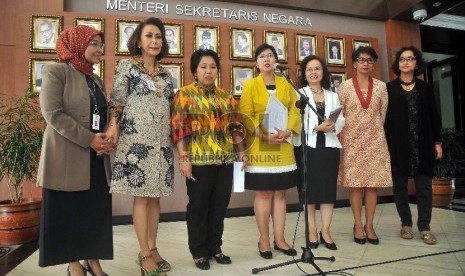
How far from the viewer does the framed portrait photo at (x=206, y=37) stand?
3691 mm

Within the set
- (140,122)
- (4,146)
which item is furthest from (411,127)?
(4,146)

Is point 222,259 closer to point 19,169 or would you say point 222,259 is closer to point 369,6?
point 19,169

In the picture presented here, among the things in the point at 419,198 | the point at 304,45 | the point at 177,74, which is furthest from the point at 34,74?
the point at 419,198

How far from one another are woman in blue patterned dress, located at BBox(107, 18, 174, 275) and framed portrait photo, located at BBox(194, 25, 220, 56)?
5.89 feet

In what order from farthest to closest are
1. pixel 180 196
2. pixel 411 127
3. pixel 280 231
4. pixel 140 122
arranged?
pixel 180 196
pixel 411 127
pixel 280 231
pixel 140 122

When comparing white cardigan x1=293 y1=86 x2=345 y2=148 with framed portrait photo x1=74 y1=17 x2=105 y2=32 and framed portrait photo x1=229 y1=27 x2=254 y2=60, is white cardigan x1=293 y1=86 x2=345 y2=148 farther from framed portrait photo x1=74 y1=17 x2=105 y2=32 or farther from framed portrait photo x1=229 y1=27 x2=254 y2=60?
framed portrait photo x1=74 y1=17 x2=105 y2=32

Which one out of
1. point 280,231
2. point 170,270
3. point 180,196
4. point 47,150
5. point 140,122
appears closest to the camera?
→ point 47,150

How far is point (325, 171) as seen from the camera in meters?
2.39

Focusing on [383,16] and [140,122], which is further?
[383,16]

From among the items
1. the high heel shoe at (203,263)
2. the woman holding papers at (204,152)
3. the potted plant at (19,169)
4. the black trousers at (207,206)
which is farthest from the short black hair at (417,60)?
the potted plant at (19,169)

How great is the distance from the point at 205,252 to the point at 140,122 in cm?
91

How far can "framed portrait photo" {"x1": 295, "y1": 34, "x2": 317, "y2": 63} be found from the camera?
4020mm

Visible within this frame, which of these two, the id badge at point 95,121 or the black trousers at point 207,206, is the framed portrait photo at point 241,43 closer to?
the black trousers at point 207,206

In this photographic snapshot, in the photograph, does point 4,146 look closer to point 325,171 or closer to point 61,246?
point 61,246
